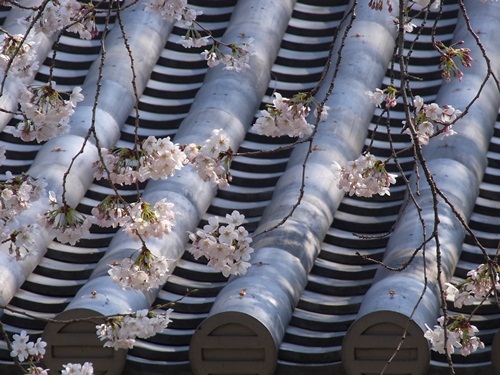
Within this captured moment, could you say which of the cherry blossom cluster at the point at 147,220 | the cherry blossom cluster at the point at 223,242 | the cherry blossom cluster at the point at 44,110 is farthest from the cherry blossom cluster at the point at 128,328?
the cherry blossom cluster at the point at 44,110

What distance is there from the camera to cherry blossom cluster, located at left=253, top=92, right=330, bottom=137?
5.11m

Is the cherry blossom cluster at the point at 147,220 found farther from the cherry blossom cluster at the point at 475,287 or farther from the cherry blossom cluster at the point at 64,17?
the cherry blossom cluster at the point at 475,287

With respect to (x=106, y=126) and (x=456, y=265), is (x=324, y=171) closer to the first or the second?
(x=456, y=265)

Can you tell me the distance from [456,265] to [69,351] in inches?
107

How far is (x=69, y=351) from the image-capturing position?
7.15 meters

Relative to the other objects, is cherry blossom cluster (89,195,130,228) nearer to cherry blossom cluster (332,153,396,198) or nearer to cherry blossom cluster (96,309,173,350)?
cherry blossom cluster (96,309,173,350)

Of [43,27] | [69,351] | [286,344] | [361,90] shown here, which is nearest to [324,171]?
[361,90]

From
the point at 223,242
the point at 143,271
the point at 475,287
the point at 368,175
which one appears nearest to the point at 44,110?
the point at 143,271

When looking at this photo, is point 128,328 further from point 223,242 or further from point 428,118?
point 428,118

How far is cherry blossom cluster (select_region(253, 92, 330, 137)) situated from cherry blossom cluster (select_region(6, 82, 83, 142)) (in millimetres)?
857

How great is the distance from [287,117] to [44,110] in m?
1.11

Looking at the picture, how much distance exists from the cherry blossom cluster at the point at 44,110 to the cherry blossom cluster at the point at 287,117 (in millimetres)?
857

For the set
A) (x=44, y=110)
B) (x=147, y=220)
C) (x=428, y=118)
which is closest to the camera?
(x=147, y=220)

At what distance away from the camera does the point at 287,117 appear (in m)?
5.17
